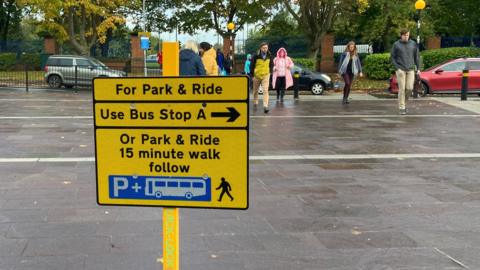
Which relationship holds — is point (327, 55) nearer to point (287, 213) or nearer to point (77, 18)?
point (77, 18)

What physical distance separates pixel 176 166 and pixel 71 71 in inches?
887

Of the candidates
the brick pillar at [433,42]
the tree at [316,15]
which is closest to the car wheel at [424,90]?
the tree at [316,15]

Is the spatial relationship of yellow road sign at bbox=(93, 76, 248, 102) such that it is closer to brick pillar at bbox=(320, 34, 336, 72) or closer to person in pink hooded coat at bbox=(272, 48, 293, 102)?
person in pink hooded coat at bbox=(272, 48, 293, 102)

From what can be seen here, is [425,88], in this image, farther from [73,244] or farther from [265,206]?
[73,244]

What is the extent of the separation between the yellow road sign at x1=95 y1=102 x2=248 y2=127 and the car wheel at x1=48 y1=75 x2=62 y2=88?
22829mm

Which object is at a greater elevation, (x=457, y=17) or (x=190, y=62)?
(x=457, y=17)

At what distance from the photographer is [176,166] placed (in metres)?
2.43

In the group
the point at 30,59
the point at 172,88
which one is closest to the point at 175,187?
the point at 172,88

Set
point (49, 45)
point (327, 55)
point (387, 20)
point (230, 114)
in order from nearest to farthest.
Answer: point (230, 114), point (387, 20), point (327, 55), point (49, 45)

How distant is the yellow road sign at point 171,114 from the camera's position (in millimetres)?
2348

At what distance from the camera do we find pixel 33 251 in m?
4.20

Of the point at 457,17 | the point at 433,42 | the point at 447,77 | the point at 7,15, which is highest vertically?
the point at 7,15

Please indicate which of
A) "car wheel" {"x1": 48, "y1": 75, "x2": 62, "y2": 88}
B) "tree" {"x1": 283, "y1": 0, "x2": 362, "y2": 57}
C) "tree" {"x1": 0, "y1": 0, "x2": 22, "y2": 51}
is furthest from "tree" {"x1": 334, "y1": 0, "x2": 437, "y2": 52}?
"tree" {"x1": 0, "y1": 0, "x2": 22, "y2": 51}

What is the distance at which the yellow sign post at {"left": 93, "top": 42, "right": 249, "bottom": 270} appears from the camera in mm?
2355
